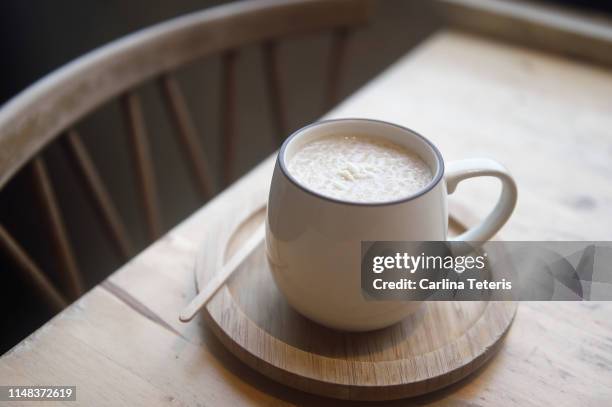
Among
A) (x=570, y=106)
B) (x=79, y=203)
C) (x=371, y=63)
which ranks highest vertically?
(x=570, y=106)

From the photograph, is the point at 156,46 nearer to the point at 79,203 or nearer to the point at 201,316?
the point at 201,316

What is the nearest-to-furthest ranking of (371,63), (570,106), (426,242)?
(426,242) < (570,106) < (371,63)

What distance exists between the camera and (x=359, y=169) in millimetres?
443

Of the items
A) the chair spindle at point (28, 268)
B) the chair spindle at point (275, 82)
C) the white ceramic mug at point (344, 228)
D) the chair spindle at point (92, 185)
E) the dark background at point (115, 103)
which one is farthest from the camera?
the dark background at point (115, 103)

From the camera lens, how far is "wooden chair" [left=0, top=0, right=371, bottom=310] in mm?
614

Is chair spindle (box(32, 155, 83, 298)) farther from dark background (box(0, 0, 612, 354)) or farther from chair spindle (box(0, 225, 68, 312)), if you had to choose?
dark background (box(0, 0, 612, 354))

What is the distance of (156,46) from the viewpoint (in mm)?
782

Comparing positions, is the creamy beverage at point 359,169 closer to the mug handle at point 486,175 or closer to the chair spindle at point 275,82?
the mug handle at point 486,175

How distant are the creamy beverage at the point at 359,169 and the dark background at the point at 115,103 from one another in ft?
1.86

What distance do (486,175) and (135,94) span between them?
1.65 feet

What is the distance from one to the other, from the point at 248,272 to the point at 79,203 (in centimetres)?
85

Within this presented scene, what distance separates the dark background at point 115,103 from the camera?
1.08m

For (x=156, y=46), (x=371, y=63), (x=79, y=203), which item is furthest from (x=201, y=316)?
(x=371, y=63)

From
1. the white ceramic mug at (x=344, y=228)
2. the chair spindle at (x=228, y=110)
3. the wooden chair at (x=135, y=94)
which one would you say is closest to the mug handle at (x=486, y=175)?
the white ceramic mug at (x=344, y=228)
